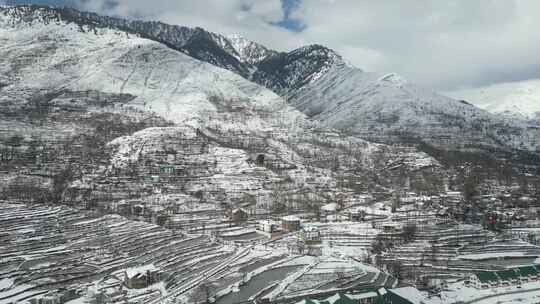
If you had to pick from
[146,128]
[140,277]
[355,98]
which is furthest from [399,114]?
[140,277]

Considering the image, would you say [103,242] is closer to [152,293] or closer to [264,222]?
[152,293]

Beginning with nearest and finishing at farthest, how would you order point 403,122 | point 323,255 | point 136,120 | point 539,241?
point 323,255, point 539,241, point 136,120, point 403,122

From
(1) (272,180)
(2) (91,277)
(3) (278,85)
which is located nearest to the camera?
(2) (91,277)

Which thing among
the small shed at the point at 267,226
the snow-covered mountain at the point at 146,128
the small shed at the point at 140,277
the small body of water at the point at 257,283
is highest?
the snow-covered mountain at the point at 146,128

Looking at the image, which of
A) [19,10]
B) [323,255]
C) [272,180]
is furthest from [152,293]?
[19,10]

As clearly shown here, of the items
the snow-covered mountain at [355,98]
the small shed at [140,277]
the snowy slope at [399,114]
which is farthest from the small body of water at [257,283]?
the snow-covered mountain at [355,98]

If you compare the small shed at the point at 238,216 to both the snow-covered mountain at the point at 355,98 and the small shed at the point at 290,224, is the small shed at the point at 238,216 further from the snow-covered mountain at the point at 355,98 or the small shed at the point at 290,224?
the snow-covered mountain at the point at 355,98

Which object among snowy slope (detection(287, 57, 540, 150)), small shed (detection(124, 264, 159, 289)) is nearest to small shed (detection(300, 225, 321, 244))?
small shed (detection(124, 264, 159, 289))

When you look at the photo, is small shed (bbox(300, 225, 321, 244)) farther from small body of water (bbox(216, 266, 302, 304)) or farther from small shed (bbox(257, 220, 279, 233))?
small body of water (bbox(216, 266, 302, 304))
